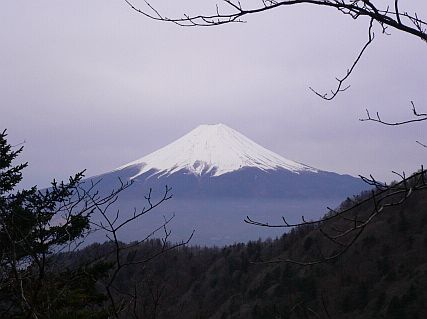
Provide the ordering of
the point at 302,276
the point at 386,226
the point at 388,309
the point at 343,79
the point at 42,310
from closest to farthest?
the point at 343,79 → the point at 42,310 → the point at 388,309 → the point at 302,276 → the point at 386,226

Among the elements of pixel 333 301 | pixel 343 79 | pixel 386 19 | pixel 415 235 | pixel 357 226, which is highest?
pixel 386 19

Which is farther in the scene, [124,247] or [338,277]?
[338,277]

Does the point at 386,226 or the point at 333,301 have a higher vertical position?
the point at 386,226

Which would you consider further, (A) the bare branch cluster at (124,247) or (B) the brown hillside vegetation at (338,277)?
(B) the brown hillside vegetation at (338,277)

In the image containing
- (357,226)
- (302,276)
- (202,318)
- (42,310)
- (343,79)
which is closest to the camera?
(357,226)

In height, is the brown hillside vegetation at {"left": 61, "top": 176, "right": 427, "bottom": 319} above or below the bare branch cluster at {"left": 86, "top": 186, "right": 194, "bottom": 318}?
below

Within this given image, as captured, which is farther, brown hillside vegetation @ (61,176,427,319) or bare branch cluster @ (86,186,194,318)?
brown hillside vegetation @ (61,176,427,319)

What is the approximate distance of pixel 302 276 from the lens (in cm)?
5809

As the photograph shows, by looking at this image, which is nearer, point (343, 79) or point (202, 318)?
point (343, 79)

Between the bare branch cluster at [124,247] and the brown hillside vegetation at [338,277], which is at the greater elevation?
the bare branch cluster at [124,247]

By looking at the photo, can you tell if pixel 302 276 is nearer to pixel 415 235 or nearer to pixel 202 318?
pixel 415 235

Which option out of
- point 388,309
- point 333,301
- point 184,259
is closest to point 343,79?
point 388,309

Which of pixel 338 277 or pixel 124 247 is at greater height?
pixel 124 247

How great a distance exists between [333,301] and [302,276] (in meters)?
5.39
